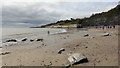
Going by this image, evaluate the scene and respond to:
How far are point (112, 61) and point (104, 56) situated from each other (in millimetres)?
1568

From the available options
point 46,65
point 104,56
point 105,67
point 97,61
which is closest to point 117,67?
point 105,67

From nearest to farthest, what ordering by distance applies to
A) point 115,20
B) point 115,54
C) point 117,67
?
1. point 117,67
2. point 115,54
3. point 115,20

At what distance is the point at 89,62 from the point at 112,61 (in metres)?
1.38

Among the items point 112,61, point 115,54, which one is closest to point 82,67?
point 112,61

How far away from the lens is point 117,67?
11383mm

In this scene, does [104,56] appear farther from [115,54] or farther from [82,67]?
[82,67]

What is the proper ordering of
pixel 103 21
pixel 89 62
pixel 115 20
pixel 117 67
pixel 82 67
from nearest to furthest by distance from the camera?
pixel 117 67 → pixel 82 67 → pixel 89 62 → pixel 115 20 → pixel 103 21

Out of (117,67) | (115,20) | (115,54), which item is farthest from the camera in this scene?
(115,20)

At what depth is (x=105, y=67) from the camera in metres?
11.8

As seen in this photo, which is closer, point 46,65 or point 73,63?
point 73,63

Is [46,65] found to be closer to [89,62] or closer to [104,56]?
[89,62]

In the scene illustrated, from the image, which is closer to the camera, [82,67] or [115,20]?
[82,67]

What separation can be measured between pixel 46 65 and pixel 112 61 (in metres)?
4.15

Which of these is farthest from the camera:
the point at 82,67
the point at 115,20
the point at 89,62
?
the point at 115,20
